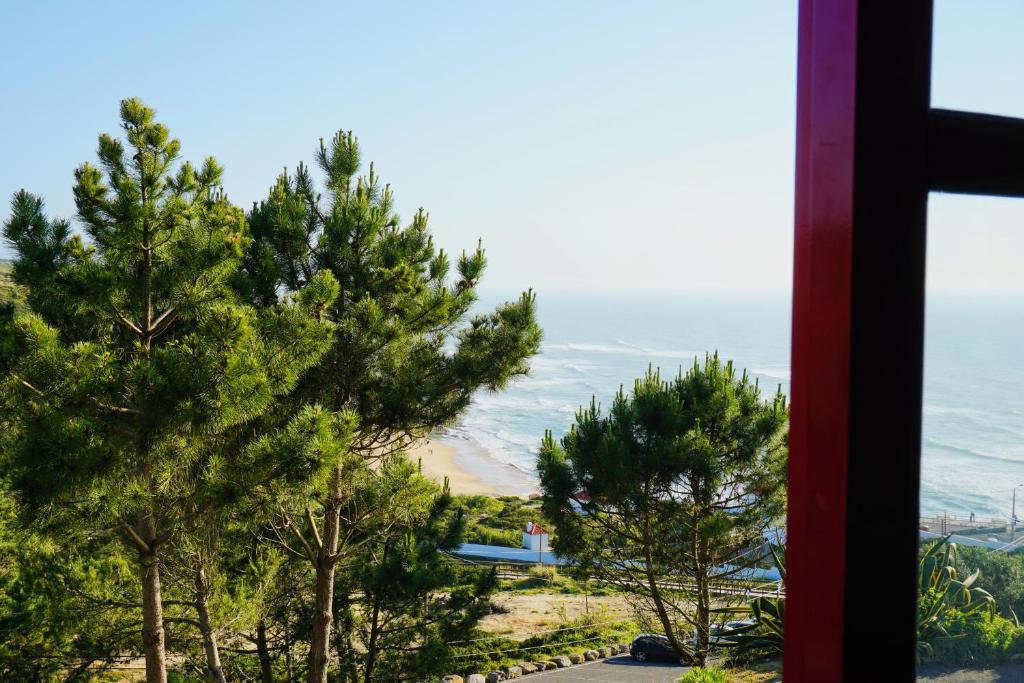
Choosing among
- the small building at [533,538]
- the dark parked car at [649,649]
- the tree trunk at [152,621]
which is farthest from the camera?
the small building at [533,538]

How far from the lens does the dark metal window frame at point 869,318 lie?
0.33 meters

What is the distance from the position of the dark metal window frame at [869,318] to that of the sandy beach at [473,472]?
24.4m

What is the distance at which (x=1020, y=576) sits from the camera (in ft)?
1.12

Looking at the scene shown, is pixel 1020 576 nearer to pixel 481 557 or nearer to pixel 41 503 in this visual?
pixel 41 503

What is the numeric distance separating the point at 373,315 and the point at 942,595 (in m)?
6.58

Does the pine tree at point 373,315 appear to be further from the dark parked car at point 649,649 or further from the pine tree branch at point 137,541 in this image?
the dark parked car at point 649,649

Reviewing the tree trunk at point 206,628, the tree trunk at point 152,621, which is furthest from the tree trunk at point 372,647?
the tree trunk at point 152,621

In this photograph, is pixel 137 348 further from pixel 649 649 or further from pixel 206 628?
pixel 649 649

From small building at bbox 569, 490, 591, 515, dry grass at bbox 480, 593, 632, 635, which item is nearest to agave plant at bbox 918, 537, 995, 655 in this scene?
small building at bbox 569, 490, 591, 515

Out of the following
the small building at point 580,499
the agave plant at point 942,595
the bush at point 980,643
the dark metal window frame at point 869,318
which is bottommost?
the small building at point 580,499

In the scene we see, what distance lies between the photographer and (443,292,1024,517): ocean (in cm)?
35

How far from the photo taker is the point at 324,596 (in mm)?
7727

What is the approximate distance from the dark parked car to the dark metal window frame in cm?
1323

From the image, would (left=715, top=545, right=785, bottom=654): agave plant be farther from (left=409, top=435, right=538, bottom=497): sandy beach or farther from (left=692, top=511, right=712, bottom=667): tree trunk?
(left=409, top=435, right=538, bottom=497): sandy beach
